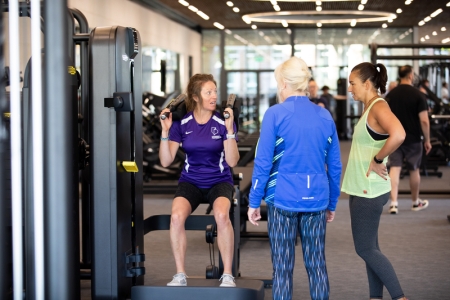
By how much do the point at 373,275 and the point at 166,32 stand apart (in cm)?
1427

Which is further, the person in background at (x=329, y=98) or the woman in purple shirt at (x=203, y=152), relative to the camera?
the person in background at (x=329, y=98)

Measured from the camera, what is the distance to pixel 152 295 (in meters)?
3.28

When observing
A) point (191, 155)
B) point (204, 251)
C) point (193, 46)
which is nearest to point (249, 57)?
point (193, 46)

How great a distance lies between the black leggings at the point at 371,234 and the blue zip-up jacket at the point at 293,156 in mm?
518

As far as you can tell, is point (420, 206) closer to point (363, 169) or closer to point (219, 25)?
point (363, 169)

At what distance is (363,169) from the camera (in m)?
3.44

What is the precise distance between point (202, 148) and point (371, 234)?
3.31ft

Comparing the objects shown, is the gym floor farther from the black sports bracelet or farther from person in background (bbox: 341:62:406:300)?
the black sports bracelet

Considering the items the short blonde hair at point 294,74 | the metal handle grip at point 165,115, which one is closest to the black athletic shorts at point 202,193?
the metal handle grip at point 165,115

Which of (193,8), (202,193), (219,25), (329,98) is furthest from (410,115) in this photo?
(219,25)

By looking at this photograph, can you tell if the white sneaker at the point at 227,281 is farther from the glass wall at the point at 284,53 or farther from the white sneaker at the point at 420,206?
the glass wall at the point at 284,53

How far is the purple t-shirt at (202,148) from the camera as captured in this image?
3.78 metres

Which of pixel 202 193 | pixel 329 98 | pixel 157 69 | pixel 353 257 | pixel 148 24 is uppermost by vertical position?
pixel 148 24

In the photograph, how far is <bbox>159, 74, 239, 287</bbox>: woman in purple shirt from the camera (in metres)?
3.67
